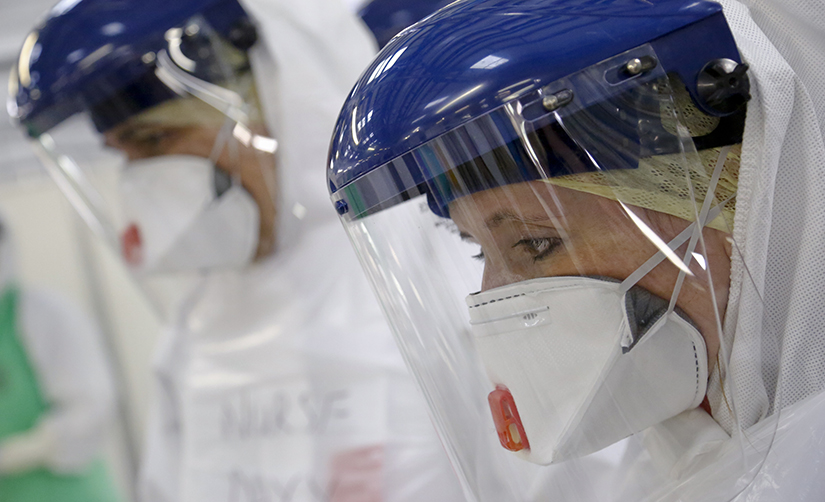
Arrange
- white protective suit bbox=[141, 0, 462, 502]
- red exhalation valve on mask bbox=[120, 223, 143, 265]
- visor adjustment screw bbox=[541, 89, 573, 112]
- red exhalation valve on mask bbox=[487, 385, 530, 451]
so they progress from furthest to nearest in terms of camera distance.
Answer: red exhalation valve on mask bbox=[120, 223, 143, 265]
white protective suit bbox=[141, 0, 462, 502]
red exhalation valve on mask bbox=[487, 385, 530, 451]
visor adjustment screw bbox=[541, 89, 573, 112]

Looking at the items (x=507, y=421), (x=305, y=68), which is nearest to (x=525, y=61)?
(x=507, y=421)

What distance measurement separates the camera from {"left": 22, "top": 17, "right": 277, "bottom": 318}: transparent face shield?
1388mm

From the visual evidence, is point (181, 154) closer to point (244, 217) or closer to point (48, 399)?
point (244, 217)

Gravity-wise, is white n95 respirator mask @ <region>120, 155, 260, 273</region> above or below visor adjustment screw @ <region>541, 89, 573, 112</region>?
below

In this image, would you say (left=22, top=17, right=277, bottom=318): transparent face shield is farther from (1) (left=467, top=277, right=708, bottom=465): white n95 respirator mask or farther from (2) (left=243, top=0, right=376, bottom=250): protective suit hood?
(1) (left=467, top=277, right=708, bottom=465): white n95 respirator mask

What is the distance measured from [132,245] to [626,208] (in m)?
1.36

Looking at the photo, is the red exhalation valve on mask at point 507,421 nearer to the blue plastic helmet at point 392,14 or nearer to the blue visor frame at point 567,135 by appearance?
the blue visor frame at point 567,135

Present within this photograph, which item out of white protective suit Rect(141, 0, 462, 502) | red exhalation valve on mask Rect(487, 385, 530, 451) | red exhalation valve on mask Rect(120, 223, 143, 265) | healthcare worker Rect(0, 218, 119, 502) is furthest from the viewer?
healthcare worker Rect(0, 218, 119, 502)

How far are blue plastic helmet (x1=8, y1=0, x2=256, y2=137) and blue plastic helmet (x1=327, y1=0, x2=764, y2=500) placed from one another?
85 centimetres

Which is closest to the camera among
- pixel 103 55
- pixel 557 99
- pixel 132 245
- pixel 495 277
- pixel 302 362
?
pixel 557 99

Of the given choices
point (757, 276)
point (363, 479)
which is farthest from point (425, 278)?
point (363, 479)

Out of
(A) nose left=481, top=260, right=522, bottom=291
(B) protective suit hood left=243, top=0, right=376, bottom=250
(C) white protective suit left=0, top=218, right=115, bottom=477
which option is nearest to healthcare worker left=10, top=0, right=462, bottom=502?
(B) protective suit hood left=243, top=0, right=376, bottom=250

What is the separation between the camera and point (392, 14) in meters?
1.52

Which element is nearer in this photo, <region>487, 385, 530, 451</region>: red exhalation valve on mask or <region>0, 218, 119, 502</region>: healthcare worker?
<region>487, 385, 530, 451</region>: red exhalation valve on mask
